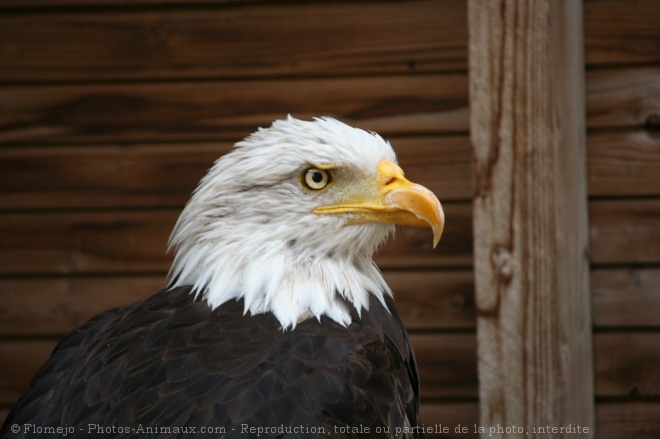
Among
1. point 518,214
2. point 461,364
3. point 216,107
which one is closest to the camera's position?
point 518,214

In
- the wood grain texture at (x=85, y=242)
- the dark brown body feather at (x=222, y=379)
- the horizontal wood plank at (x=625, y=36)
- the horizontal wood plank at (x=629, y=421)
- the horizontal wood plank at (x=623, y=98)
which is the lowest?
the horizontal wood plank at (x=629, y=421)

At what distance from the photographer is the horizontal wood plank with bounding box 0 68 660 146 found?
3846 millimetres

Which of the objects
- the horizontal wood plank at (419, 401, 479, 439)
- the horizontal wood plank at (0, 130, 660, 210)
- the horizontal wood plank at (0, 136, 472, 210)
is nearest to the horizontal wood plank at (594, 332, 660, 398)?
the horizontal wood plank at (419, 401, 479, 439)

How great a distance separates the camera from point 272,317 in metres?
2.50

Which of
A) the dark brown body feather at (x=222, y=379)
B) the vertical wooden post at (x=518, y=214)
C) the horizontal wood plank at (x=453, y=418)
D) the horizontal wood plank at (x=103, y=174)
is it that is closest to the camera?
the dark brown body feather at (x=222, y=379)

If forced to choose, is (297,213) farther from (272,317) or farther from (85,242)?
(85,242)

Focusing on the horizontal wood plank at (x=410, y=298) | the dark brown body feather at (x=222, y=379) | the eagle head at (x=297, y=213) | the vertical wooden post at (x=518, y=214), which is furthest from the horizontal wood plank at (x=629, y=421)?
the eagle head at (x=297, y=213)

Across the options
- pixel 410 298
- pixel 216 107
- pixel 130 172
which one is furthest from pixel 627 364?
pixel 130 172

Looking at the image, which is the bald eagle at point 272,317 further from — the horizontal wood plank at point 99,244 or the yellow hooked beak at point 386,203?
the horizontal wood plank at point 99,244

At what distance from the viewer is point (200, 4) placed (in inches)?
154

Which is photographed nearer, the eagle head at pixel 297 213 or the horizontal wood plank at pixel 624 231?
the eagle head at pixel 297 213

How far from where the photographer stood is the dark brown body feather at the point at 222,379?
2.12 m

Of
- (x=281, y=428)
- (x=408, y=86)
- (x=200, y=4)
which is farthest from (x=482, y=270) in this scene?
(x=200, y=4)

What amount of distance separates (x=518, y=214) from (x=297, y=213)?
2.23ft
